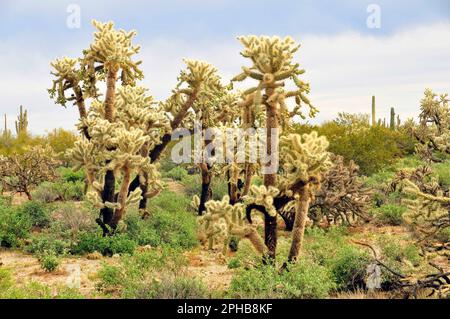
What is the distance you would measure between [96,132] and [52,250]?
8.13 ft

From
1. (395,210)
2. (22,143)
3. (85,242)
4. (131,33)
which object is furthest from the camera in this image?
(22,143)

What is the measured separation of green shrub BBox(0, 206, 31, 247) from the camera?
39.7 feet

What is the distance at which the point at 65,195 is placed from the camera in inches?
735

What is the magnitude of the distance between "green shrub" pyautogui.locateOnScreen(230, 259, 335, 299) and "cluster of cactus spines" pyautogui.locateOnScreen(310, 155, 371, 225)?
5800mm

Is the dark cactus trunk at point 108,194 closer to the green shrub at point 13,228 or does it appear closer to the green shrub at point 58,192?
the green shrub at point 13,228

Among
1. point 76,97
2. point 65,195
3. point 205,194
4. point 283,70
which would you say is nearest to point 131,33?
point 76,97

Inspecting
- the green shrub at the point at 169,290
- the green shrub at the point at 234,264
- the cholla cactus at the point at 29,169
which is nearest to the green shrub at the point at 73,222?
the green shrub at the point at 234,264

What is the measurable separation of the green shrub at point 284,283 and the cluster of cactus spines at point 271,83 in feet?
2.92

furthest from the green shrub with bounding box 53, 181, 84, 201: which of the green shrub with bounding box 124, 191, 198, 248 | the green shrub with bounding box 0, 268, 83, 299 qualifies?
the green shrub with bounding box 0, 268, 83, 299

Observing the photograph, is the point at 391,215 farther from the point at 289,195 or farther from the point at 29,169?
the point at 29,169

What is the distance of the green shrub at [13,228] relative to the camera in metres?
12.1

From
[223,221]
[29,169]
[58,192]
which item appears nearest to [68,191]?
[58,192]

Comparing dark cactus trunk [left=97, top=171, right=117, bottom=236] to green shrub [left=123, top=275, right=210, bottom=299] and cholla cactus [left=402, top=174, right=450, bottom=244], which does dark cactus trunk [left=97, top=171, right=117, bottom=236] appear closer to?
green shrub [left=123, top=275, right=210, bottom=299]
